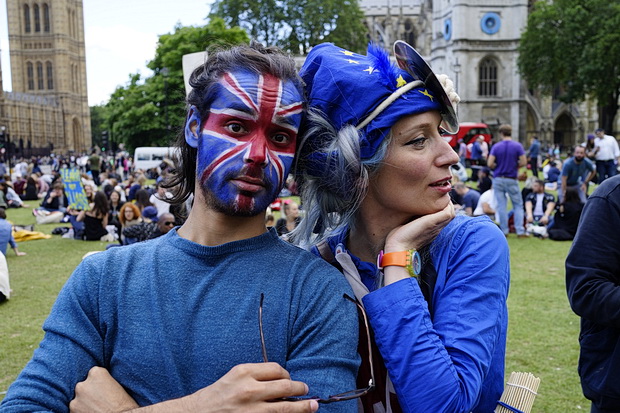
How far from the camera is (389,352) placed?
185cm

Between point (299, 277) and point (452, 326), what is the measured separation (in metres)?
0.46

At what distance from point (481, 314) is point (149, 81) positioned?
152 feet

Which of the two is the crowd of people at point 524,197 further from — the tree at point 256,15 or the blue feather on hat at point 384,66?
the tree at point 256,15

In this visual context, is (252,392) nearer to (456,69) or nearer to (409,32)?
(456,69)

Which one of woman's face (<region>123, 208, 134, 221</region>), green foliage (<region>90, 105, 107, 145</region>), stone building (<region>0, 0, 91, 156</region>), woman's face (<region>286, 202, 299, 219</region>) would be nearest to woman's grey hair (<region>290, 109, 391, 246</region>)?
woman's face (<region>286, 202, 299, 219</region>)

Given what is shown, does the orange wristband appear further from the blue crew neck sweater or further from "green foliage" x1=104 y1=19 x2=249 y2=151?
"green foliage" x1=104 y1=19 x2=249 y2=151

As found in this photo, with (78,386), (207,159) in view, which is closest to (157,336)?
(78,386)

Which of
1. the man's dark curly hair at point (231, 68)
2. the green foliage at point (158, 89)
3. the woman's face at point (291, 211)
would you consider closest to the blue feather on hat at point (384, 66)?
the man's dark curly hair at point (231, 68)

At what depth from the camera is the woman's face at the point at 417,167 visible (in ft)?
6.76

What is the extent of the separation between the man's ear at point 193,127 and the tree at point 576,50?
4342 cm

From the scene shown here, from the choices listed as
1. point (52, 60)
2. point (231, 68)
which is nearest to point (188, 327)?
point (231, 68)

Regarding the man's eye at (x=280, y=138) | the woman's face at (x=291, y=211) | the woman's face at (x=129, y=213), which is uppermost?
the man's eye at (x=280, y=138)

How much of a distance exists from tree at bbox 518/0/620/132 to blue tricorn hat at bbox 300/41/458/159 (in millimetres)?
43094

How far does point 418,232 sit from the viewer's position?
204 centimetres
